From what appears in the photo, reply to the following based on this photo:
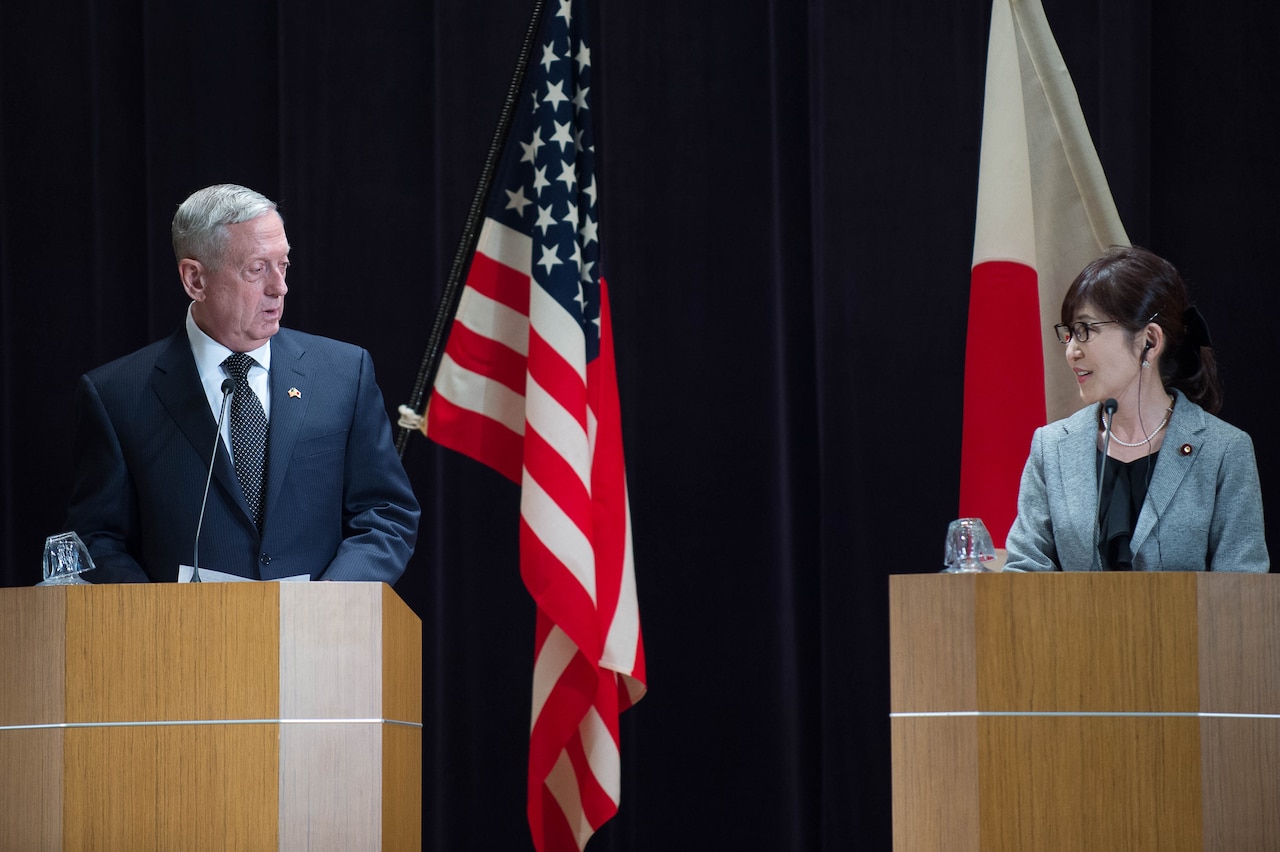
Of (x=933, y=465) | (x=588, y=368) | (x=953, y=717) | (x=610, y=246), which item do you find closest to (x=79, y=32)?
(x=610, y=246)

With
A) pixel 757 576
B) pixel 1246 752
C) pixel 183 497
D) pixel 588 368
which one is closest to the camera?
pixel 1246 752

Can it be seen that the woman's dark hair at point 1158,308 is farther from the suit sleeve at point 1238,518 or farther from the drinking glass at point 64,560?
the drinking glass at point 64,560

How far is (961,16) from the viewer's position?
4.15 meters

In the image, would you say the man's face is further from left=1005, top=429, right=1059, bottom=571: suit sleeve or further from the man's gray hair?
left=1005, top=429, right=1059, bottom=571: suit sleeve

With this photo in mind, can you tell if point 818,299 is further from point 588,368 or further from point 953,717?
point 953,717

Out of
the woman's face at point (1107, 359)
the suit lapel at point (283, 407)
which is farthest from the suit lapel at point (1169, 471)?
the suit lapel at point (283, 407)

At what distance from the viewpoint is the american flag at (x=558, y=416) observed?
11.1 feet

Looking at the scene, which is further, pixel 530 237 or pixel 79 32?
pixel 79 32

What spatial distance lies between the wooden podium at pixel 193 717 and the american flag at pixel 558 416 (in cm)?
104

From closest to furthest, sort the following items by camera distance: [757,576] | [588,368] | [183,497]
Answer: [183,497]
[588,368]
[757,576]

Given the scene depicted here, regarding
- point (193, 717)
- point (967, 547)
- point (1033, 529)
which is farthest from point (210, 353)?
point (1033, 529)

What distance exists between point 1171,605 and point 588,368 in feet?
5.24

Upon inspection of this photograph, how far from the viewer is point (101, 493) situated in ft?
9.66

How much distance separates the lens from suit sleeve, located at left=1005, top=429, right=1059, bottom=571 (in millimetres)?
2861
